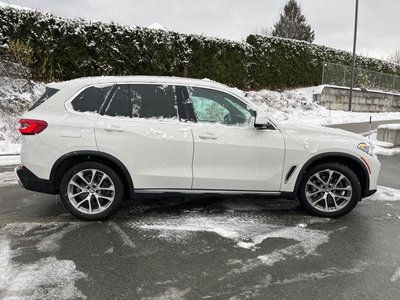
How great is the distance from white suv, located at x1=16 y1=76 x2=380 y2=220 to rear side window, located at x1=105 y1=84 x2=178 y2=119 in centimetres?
1

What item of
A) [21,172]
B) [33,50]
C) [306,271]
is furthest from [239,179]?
[33,50]

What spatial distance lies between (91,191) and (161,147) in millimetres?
1005

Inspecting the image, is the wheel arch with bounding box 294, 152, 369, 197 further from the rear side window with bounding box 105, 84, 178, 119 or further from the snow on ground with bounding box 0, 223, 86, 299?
the snow on ground with bounding box 0, 223, 86, 299

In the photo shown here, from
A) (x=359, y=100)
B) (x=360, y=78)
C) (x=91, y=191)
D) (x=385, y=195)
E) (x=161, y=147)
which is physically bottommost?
(x=385, y=195)

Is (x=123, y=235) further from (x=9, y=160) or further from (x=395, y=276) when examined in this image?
(x=9, y=160)

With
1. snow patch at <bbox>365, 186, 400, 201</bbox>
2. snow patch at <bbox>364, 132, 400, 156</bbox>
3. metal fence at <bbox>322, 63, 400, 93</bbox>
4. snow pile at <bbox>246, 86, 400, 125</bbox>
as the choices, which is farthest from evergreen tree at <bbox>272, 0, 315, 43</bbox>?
snow patch at <bbox>365, 186, 400, 201</bbox>

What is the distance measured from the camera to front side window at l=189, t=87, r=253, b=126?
4.62 m

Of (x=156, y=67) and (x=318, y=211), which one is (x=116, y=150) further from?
(x=156, y=67)

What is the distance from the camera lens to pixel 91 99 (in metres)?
4.55

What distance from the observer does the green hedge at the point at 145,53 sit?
38.5ft

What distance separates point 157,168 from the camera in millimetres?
4492

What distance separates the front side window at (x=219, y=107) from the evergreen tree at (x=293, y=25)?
1589 inches

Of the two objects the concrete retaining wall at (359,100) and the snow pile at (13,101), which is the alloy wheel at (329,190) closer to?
the snow pile at (13,101)

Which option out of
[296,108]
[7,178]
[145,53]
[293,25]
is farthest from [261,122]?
[293,25]
